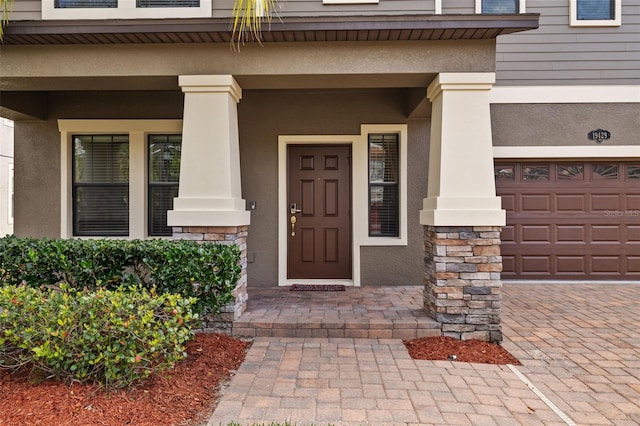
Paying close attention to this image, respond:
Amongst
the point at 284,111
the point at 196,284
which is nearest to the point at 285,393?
the point at 196,284

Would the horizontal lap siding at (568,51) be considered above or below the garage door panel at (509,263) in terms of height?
above

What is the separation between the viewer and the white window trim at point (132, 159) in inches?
222

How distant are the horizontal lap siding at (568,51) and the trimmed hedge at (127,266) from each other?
17.3 ft

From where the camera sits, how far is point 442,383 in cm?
295

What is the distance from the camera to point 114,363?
250cm

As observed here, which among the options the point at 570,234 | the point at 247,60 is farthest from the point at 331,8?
the point at 570,234

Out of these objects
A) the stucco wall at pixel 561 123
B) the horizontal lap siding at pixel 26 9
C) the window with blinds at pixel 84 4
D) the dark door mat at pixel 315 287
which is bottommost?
the dark door mat at pixel 315 287

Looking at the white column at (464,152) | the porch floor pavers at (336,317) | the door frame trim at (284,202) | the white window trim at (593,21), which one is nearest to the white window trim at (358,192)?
A: the door frame trim at (284,202)

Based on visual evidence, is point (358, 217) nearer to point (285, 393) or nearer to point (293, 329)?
point (293, 329)

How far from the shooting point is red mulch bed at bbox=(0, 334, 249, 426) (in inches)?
90.5

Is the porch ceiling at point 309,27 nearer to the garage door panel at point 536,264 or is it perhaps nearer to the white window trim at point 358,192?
the white window trim at point 358,192

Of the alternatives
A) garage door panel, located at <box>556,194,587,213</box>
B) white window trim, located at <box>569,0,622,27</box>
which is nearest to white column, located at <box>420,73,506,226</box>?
garage door panel, located at <box>556,194,587,213</box>

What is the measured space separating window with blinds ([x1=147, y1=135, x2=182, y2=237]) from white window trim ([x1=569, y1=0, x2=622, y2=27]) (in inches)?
242

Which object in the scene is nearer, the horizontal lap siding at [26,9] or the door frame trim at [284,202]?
the horizontal lap siding at [26,9]
